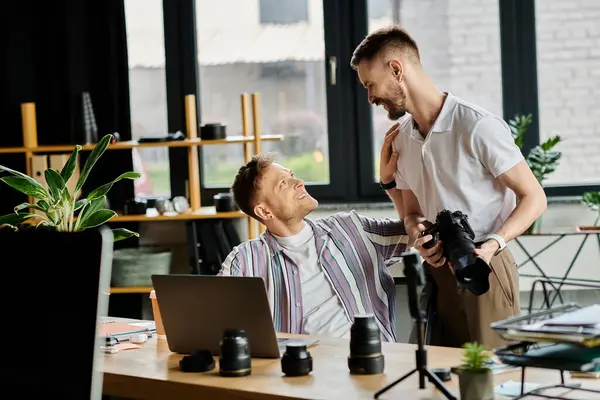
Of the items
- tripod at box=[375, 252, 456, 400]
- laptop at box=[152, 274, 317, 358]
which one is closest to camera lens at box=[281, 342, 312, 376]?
laptop at box=[152, 274, 317, 358]

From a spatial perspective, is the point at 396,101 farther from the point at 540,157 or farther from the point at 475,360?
the point at 540,157

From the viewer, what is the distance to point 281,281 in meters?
2.89

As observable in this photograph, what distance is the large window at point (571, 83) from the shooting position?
4.97 m

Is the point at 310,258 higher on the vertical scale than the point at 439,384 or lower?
higher

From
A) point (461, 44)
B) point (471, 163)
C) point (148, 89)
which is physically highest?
point (461, 44)

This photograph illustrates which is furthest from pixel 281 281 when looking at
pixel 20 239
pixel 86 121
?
pixel 86 121

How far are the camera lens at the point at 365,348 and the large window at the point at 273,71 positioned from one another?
3.11 m

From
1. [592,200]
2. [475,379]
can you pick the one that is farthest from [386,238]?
[592,200]

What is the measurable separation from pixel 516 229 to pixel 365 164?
8.18ft

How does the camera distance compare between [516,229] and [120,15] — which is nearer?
[516,229]

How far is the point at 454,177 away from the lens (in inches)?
113

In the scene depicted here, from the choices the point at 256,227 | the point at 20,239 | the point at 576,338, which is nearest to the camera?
the point at 20,239

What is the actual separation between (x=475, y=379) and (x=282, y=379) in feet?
1.57

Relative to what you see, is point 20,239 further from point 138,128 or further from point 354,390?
point 138,128
